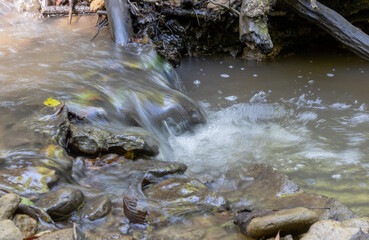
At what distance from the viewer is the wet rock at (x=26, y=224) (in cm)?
198

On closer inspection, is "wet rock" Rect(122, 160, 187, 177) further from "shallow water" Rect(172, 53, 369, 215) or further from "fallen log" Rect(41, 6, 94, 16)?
"fallen log" Rect(41, 6, 94, 16)

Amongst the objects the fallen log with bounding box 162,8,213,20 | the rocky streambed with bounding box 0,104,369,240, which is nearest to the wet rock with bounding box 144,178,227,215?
the rocky streambed with bounding box 0,104,369,240

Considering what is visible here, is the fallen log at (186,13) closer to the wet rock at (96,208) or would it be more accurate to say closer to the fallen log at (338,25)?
the fallen log at (338,25)

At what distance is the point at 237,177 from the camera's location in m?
3.47

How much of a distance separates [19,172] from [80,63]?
126 inches

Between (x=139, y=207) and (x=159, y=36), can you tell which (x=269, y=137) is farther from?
(x=159, y=36)

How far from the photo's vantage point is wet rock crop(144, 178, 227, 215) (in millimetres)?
2590

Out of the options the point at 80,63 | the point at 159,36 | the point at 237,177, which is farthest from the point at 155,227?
the point at 159,36

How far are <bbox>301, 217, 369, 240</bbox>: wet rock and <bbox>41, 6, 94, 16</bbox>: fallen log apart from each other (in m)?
7.53

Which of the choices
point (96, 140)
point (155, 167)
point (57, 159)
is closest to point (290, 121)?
point (155, 167)

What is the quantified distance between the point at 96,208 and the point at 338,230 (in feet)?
5.07

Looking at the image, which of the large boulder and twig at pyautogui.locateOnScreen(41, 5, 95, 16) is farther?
twig at pyautogui.locateOnScreen(41, 5, 95, 16)

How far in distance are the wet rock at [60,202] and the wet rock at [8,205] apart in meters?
0.26

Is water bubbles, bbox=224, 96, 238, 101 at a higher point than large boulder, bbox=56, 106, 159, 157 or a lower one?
lower
